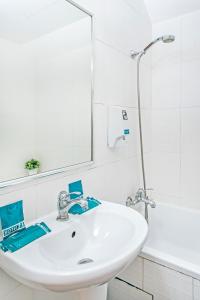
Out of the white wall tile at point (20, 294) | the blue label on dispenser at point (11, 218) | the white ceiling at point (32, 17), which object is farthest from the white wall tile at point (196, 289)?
the white ceiling at point (32, 17)

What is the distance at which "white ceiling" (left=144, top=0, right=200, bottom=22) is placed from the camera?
172cm

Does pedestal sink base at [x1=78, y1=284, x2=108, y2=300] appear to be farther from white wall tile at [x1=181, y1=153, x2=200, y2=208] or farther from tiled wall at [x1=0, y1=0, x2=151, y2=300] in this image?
white wall tile at [x1=181, y1=153, x2=200, y2=208]

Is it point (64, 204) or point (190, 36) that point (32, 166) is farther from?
point (190, 36)

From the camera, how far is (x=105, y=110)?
4.54ft

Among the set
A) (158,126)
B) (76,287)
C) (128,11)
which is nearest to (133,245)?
(76,287)

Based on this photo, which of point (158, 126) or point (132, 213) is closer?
point (132, 213)

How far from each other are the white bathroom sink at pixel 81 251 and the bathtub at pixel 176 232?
33.0 inches

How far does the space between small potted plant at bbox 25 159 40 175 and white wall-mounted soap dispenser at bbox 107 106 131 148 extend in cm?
55

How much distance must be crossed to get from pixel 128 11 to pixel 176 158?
1.20 metres

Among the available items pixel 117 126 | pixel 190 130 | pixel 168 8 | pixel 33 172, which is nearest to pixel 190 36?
pixel 168 8

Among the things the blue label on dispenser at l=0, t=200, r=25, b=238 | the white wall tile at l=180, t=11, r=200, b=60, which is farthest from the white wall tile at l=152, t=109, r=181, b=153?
the blue label on dispenser at l=0, t=200, r=25, b=238

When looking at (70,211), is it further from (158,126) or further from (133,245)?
(158,126)

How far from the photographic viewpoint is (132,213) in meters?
1.06

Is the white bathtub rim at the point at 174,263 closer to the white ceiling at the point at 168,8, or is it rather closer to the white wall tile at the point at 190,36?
the white wall tile at the point at 190,36
